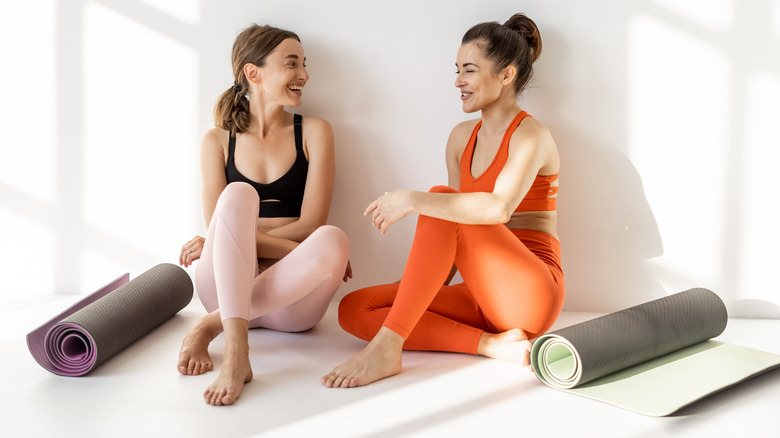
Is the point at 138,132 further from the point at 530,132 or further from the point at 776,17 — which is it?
the point at 776,17

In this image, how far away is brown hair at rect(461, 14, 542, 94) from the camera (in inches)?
100

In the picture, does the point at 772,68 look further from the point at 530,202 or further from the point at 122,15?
the point at 122,15

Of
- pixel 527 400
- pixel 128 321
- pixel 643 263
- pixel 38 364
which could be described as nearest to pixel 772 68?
pixel 643 263

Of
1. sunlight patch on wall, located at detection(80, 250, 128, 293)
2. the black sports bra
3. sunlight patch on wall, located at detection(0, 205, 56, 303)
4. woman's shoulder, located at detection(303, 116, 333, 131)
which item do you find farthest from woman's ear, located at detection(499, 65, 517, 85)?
sunlight patch on wall, located at detection(0, 205, 56, 303)

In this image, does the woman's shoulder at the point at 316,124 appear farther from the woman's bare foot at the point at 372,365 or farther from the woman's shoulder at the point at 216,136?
the woman's bare foot at the point at 372,365

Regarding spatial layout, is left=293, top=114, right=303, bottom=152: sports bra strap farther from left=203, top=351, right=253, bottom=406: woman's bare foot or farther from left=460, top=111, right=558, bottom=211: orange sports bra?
left=203, top=351, right=253, bottom=406: woman's bare foot

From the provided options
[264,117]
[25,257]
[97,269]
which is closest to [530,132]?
[264,117]

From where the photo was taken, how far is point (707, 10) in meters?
2.72

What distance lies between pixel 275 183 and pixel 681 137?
1627 mm

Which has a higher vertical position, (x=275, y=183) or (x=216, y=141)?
(x=216, y=141)

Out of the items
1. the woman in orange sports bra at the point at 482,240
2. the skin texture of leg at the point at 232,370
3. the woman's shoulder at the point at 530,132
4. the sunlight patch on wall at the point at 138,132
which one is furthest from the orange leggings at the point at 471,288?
the sunlight patch on wall at the point at 138,132

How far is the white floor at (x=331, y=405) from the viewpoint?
70.5 inches

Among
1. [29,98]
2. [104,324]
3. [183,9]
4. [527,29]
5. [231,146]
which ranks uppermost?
[183,9]

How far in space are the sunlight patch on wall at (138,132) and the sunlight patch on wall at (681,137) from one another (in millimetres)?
1894
